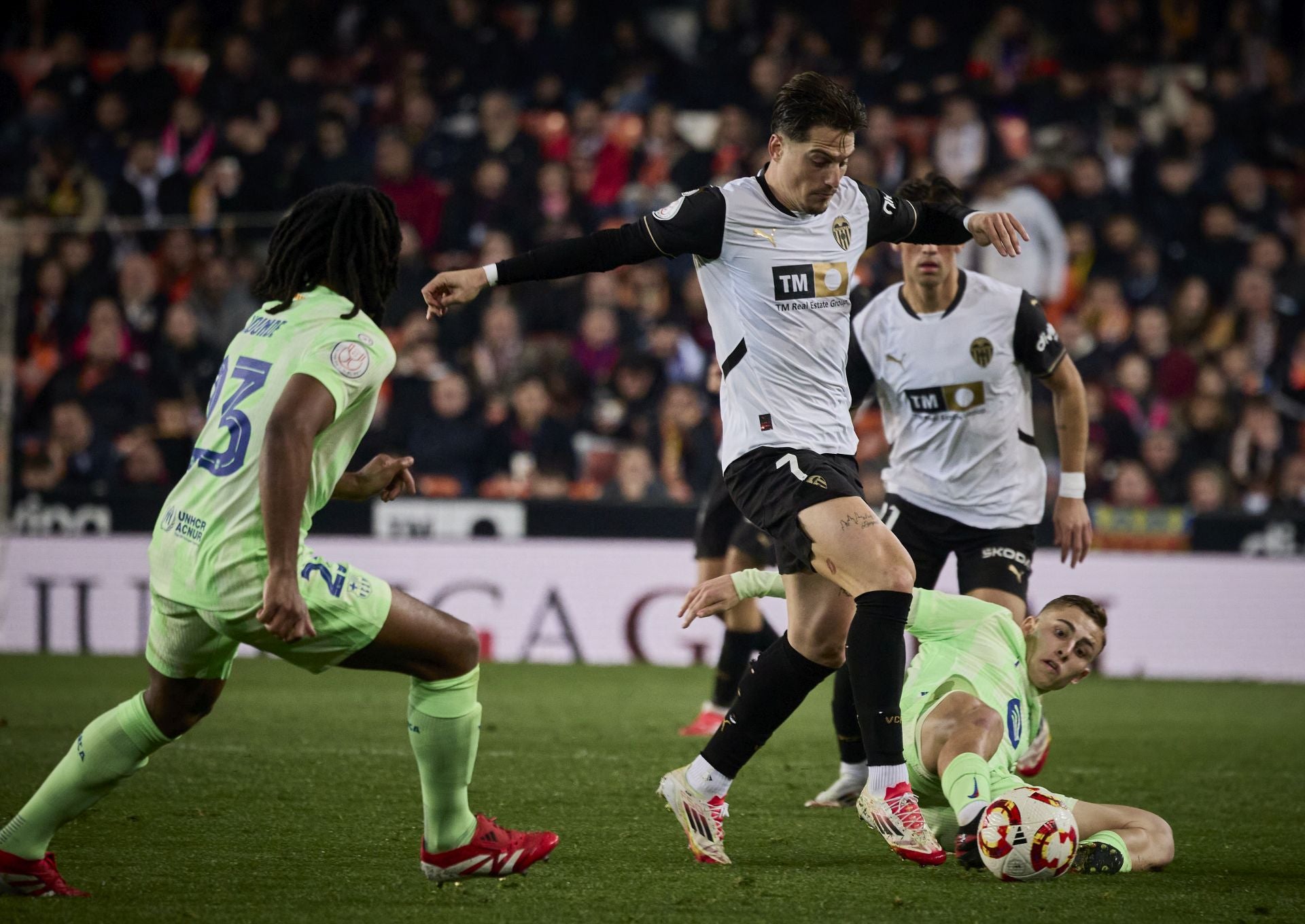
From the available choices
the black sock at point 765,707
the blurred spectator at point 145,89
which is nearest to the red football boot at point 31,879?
the black sock at point 765,707

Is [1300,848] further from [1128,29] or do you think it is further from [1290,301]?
[1128,29]

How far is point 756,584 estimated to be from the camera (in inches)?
209

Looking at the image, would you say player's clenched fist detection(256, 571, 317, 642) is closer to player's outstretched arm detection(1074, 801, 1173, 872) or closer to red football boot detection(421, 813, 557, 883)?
red football boot detection(421, 813, 557, 883)

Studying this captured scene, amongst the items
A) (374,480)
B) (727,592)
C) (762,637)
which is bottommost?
(762,637)

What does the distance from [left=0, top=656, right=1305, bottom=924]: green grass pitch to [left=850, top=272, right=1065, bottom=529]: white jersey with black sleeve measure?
129 cm

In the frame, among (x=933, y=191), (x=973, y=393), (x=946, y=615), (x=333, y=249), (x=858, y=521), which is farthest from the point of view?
(x=973, y=393)

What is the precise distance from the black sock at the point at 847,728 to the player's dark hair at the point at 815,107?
216 centimetres

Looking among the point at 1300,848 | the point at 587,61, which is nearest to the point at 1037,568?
the point at 1300,848

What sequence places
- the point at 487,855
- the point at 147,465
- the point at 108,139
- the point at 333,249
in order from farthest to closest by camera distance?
the point at 108,139 → the point at 147,465 → the point at 487,855 → the point at 333,249

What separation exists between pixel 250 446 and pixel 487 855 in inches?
50.8

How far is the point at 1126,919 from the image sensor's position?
4.04 m

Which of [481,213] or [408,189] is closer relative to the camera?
[481,213]

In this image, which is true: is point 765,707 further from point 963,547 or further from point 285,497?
point 285,497

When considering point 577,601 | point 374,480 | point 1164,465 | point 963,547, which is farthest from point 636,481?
point 374,480
